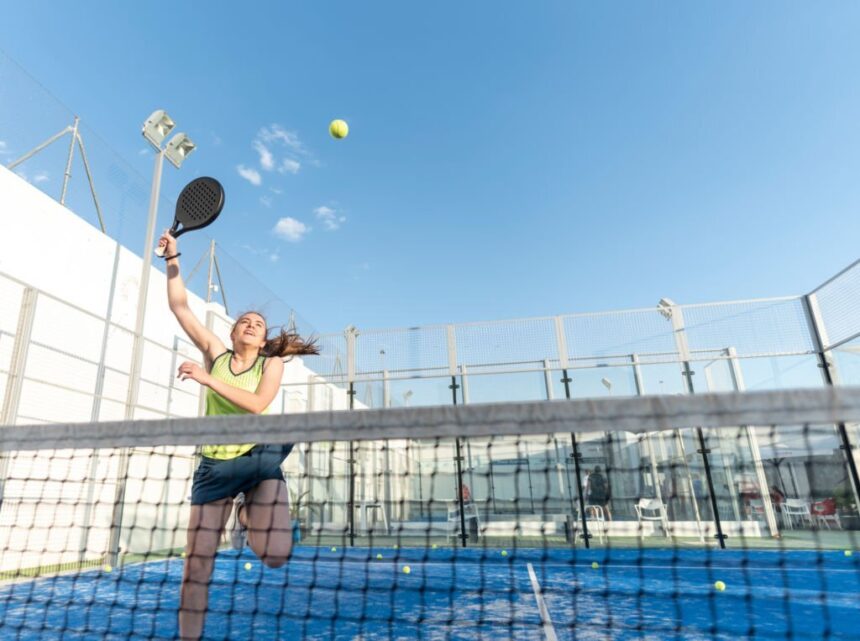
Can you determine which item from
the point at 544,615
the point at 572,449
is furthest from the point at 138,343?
the point at 572,449

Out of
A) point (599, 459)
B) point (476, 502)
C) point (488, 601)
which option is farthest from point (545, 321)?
point (488, 601)

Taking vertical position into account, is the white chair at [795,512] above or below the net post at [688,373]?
below

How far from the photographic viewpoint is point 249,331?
121 inches

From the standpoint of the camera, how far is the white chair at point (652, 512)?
33.0 feet

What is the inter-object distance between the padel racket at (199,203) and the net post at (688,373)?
9.07m

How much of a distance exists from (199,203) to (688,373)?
9.36 m

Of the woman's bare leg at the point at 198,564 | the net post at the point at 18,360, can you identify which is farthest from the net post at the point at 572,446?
the net post at the point at 18,360

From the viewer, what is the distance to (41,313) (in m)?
7.30

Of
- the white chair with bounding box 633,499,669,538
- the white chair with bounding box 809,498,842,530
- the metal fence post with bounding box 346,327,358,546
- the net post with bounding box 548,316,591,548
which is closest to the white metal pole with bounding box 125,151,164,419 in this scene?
the metal fence post with bounding box 346,327,358,546

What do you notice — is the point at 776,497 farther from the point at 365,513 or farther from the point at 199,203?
the point at 199,203

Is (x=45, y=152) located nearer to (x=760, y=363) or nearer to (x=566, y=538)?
(x=566, y=538)

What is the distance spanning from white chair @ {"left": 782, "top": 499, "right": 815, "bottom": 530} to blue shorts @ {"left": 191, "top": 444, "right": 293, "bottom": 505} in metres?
10.7

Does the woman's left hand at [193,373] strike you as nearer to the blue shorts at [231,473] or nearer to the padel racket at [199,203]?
the blue shorts at [231,473]

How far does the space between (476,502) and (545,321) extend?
3.87 metres
